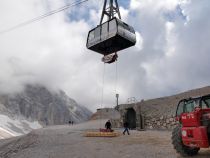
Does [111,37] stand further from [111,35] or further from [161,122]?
[161,122]

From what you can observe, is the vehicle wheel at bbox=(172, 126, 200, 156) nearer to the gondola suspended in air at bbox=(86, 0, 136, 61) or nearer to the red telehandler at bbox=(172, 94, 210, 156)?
the red telehandler at bbox=(172, 94, 210, 156)

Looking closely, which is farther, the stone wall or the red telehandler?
the stone wall

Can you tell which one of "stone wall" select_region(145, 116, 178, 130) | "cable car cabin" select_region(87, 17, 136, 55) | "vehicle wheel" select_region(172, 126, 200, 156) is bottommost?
"vehicle wheel" select_region(172, 126, 200, 156)

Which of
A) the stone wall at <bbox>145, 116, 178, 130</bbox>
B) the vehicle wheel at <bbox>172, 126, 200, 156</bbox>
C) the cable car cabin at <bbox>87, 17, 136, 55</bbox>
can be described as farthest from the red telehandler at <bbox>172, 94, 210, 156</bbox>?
the stone wall at <bbox>145, 116, 178, 130</bbox>

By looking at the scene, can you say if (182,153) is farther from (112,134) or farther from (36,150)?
(112,134)

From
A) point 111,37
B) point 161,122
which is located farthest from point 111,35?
point 161,122

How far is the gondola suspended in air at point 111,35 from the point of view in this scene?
70.7 ft

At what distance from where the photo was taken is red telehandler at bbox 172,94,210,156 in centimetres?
1082

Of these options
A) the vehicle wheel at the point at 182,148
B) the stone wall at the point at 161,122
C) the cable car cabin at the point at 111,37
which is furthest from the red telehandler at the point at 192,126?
the stone wall at the point at 161,122

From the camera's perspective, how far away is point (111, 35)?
2159 centimetres

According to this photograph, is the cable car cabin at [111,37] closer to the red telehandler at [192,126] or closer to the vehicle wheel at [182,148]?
the red telehandler at [192,126]

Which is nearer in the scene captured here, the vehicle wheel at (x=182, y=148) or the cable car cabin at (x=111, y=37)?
the vehicle wheel at (x=182, y=148)

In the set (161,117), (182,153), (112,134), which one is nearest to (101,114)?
(161,117)

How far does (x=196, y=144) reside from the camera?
1105 cm
